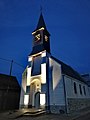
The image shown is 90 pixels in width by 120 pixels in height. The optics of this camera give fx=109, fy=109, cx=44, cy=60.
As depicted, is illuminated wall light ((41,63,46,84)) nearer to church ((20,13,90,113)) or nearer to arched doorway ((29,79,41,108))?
church ((20,13,90,113))

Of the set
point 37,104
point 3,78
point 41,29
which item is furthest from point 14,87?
point 41,29

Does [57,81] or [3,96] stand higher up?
[57,81]

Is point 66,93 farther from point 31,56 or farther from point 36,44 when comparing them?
point 36,44

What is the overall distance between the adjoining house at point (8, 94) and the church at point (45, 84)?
255 cm

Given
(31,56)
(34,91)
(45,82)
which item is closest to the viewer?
(45,82)

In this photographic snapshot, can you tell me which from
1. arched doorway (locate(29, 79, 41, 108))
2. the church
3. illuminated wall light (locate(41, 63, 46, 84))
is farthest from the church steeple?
arched doorway (locate(29, 79, 41, 108))

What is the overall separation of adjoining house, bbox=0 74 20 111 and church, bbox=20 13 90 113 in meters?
2.55

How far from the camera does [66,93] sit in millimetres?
14188

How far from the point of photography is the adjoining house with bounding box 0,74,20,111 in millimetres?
17562

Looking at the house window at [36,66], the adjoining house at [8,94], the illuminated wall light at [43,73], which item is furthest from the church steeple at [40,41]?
the adjoining house at [8,94]

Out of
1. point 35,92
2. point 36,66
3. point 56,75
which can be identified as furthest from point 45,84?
point 36,66

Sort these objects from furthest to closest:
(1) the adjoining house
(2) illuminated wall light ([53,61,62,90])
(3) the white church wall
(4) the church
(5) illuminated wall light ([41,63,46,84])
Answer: (1) the adjoining house
(5) illuminated wall light ([41,63,46,84])
(2) illuminated wall light ([53,61,62,90])
(4) the church
(3) the white church wall

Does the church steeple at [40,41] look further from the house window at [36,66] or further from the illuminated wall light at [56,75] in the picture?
the illuminated wall light at [56,75]

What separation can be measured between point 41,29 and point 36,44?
280 cm
